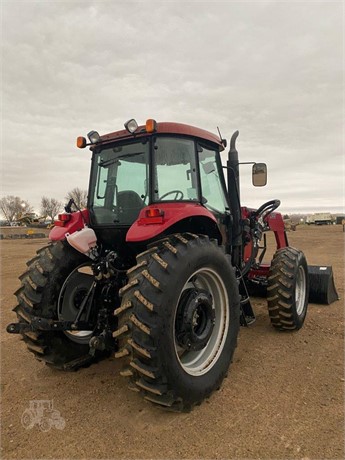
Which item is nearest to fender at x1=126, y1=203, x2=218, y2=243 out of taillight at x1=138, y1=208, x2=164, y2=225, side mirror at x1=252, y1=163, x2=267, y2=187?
taillight at x1=138, y1=208, x2=164, y2=225

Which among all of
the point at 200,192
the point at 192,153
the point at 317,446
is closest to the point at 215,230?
the point at 200,192

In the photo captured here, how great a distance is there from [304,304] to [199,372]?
2.62 m

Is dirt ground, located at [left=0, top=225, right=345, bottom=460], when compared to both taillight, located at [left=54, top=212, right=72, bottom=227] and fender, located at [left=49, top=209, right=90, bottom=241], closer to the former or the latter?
fender, located at [left=49, top=209, right=90, bottom=241]

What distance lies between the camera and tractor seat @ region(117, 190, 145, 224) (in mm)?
3367

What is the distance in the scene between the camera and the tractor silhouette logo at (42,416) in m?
2.62

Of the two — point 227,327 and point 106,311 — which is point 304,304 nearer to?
point 227,327

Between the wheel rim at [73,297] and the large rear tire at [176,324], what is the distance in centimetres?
116

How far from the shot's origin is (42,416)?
275cm

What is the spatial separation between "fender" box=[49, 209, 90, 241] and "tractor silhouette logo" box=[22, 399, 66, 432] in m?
1.57

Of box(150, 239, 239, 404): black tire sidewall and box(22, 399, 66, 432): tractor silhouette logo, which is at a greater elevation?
box(150, 239, 239, 404): black tire sidewall

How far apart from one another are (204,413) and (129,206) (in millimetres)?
2053

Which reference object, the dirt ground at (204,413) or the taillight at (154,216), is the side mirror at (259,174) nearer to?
the dirt ground at (204,413)

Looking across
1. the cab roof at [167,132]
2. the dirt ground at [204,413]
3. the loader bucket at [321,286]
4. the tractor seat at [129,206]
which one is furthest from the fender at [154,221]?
the loader bucket at [321,286]

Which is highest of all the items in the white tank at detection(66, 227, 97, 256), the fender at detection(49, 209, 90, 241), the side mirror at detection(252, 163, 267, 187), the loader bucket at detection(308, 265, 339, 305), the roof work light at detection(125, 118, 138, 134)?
the roof work light at detection(125, 118, 138, 134)
